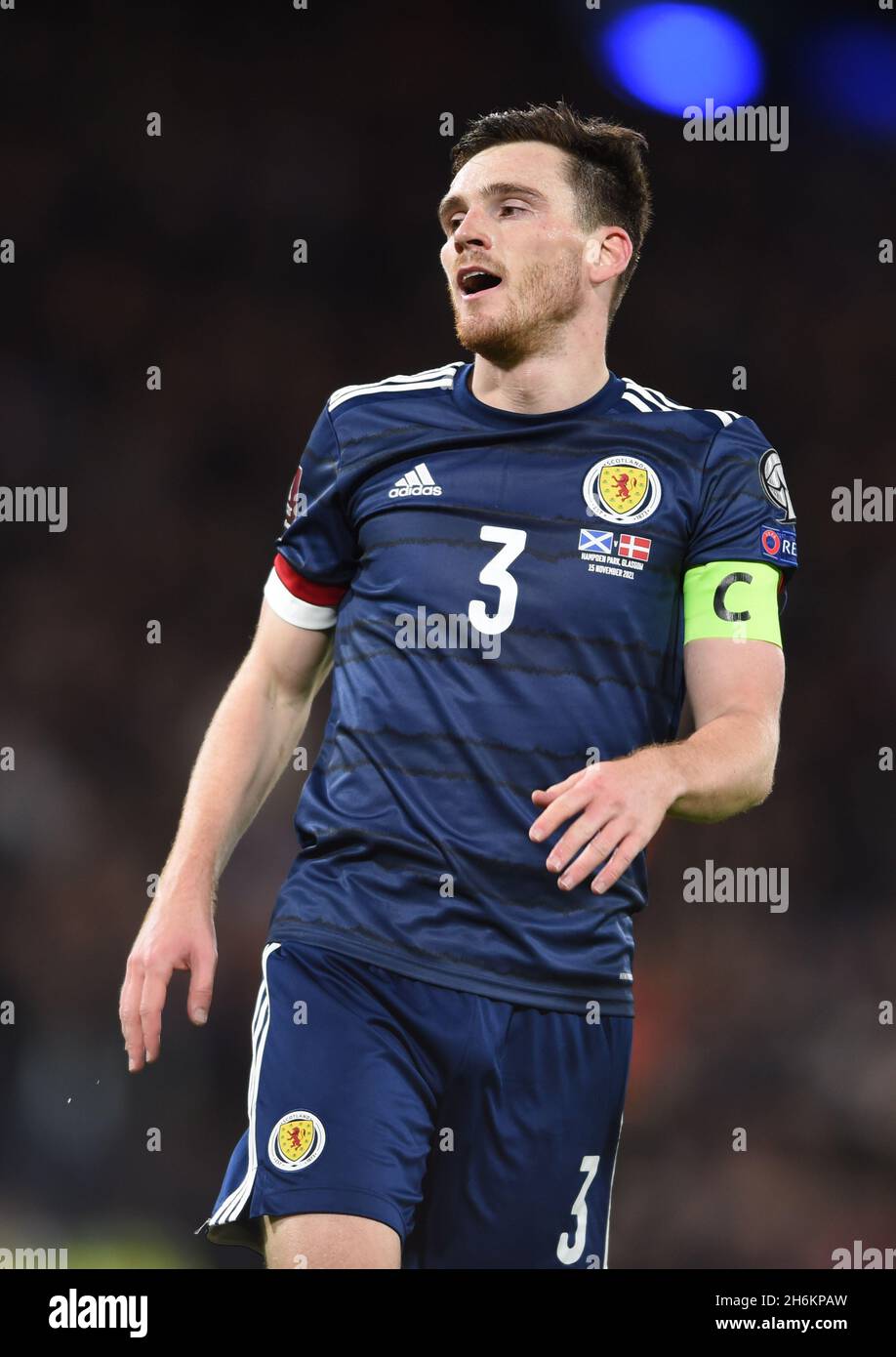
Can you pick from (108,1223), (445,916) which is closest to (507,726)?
(445,916)

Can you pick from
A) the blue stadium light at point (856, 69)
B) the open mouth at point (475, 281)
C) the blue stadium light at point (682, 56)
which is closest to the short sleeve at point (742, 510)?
the open mouth at point (475, 281)

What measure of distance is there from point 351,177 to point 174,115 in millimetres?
797

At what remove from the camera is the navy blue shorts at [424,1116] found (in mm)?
2668

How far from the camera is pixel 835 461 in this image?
7.30 metres

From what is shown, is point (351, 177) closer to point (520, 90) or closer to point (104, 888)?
point (520, 90)

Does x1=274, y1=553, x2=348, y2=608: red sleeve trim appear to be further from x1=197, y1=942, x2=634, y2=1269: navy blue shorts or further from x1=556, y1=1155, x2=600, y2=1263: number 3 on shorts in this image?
x1=556, y1=1155, x2=600, y2=1263: number 3 on shorts

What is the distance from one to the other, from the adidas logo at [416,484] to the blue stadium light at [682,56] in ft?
13.5

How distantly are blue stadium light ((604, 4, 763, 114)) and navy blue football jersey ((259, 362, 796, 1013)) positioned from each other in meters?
3.87

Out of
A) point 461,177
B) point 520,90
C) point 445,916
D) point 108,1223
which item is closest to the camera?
point 445,916

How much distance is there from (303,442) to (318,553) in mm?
4082

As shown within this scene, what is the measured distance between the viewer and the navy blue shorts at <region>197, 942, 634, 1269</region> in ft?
8.75

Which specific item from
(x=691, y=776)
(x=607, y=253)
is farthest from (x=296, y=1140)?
(x=607, y=253)

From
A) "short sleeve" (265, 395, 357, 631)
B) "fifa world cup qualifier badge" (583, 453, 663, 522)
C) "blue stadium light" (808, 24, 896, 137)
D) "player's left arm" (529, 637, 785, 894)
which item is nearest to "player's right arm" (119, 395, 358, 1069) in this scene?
"short sleeve" (265, 395, 357, 631)

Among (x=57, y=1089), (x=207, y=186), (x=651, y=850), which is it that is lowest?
(x=57, y=1089)
